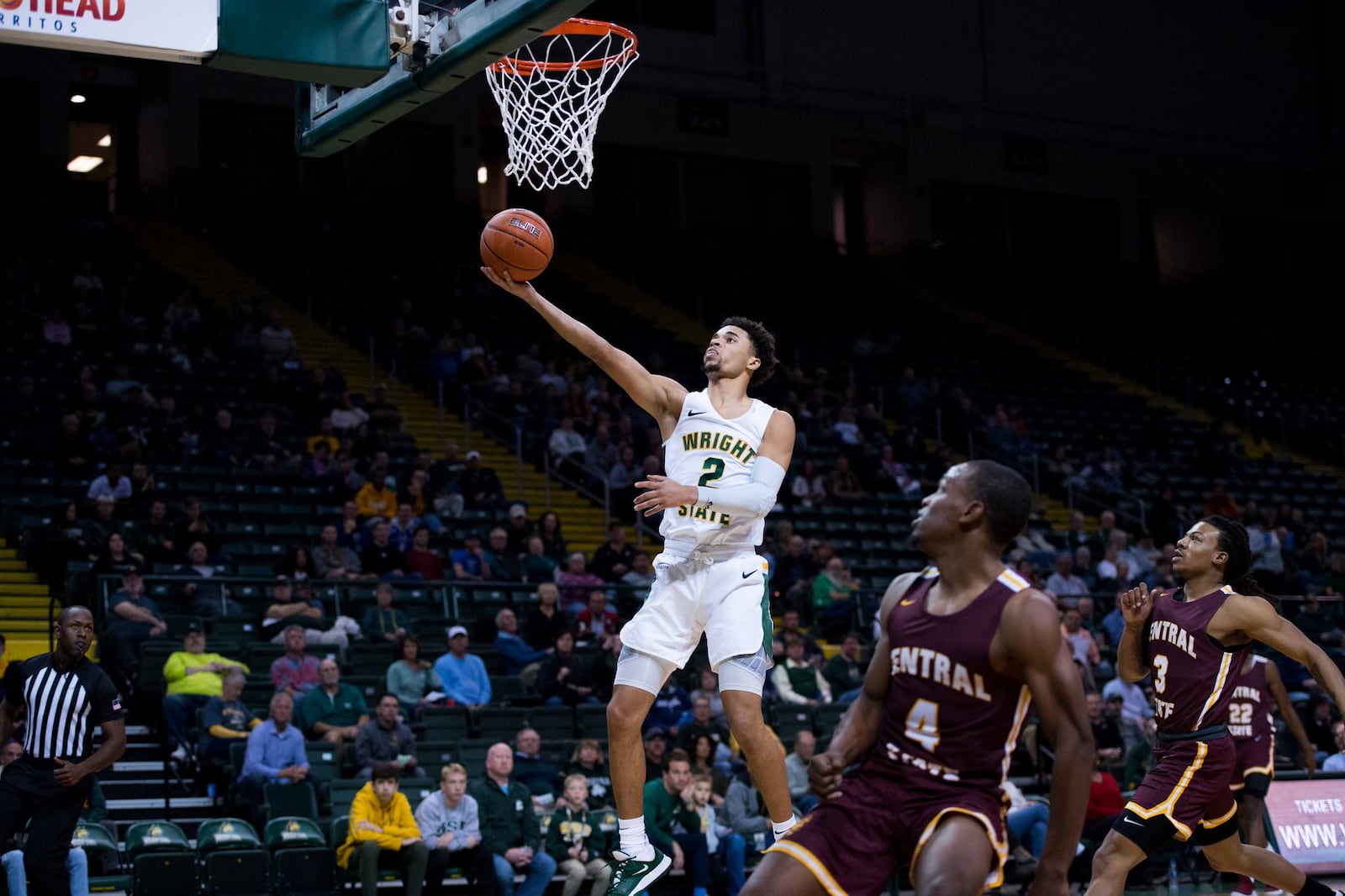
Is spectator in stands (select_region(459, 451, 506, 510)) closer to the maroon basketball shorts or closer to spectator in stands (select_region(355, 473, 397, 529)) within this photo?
spectator in stands (select_region(355, 473, 397, 529))

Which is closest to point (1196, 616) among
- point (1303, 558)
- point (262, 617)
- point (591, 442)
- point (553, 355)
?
point (262, 617)

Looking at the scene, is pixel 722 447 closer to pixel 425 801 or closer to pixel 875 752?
pixel 875 752

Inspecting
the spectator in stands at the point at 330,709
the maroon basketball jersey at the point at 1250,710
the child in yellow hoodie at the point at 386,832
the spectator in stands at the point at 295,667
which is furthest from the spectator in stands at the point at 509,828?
the maroon basketball jersey at the point at 1250,710

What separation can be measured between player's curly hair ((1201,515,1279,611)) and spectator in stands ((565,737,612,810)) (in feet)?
20.6

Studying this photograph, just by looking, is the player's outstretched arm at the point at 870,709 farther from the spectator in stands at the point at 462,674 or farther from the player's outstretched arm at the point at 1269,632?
the spectator in stands at the point at 462,674

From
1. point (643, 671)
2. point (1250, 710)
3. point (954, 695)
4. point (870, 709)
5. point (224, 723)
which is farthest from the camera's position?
point (224, 723)

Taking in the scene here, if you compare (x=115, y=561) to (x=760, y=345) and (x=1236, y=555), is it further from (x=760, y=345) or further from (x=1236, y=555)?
(x=1236, y=555)

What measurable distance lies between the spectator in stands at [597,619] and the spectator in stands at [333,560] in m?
2.25

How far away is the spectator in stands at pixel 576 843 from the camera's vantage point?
12.0 metres

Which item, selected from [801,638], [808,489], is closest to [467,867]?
[801,638]

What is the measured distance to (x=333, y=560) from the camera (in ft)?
51.5

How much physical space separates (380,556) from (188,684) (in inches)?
132

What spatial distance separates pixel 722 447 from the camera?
288 inches

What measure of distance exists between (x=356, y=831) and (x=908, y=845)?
7.22 m
